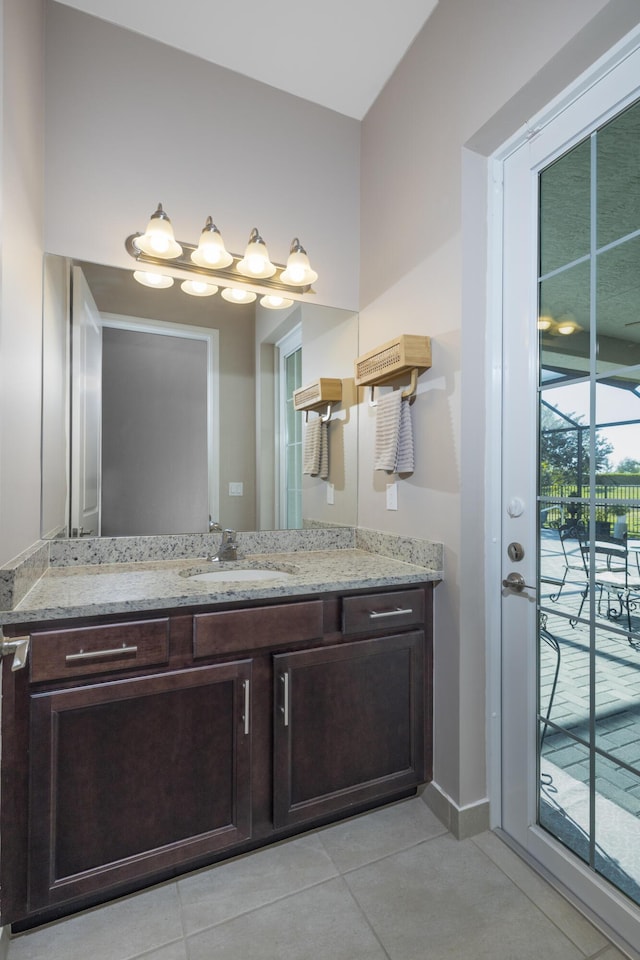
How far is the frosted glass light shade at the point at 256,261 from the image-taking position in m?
1.97

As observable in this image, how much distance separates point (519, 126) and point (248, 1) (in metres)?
1.10

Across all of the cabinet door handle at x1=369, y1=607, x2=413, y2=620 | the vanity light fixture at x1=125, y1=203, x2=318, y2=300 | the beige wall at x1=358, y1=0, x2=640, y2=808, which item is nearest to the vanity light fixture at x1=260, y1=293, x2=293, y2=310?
the vanity light fixture at x1=125, y1=203, x2=318, y2=300

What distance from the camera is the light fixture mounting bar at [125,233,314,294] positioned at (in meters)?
1.88

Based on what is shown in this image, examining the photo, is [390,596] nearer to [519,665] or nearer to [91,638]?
[519,665]

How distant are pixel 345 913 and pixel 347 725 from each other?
466 millimetres

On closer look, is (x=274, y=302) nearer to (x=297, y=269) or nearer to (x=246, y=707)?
(x=297, y=269)

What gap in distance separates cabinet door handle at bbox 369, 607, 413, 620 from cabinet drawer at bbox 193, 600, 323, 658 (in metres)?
0.19

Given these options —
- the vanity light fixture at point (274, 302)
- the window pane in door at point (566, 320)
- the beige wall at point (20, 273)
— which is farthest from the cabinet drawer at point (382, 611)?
the vanity light fixture at point (274, 302)

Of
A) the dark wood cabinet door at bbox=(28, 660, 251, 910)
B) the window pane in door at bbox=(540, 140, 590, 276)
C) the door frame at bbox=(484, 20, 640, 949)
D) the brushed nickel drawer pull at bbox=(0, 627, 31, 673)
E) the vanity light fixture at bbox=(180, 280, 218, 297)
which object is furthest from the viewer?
the vanity light fixture at bbox=(180, 280, 218, 297)

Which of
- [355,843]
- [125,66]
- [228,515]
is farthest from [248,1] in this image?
[355,843]

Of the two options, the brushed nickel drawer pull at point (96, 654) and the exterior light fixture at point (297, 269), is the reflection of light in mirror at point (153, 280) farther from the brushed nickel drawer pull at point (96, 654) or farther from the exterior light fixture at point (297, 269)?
the brushed nickel drawer pull at point (96, 654)

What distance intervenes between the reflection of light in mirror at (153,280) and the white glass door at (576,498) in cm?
128

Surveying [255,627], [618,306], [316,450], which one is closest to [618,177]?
[618,306]

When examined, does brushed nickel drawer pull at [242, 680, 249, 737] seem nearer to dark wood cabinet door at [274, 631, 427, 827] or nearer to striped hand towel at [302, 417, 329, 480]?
dark wood cabinet door at [274, 631, 427, 827]
